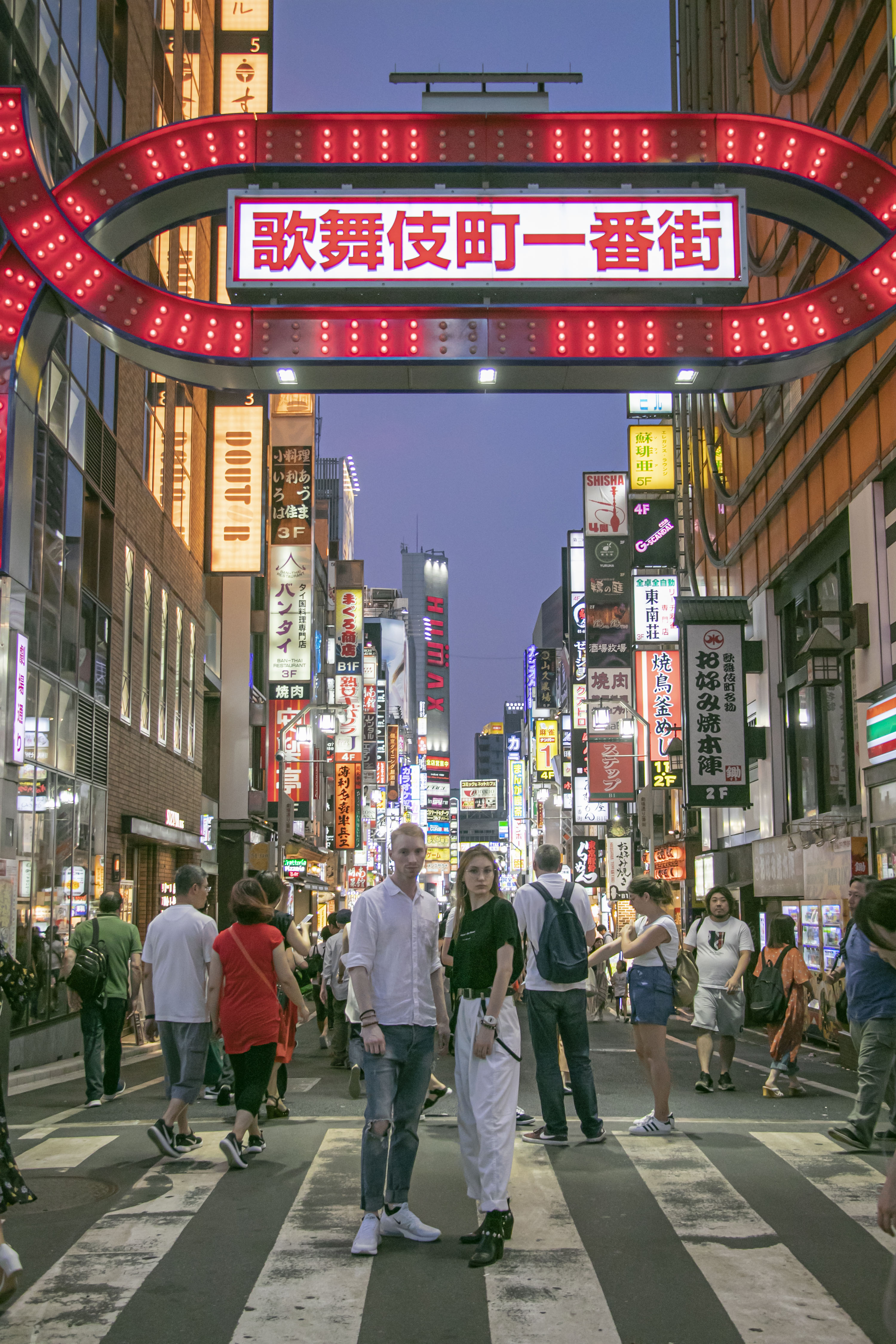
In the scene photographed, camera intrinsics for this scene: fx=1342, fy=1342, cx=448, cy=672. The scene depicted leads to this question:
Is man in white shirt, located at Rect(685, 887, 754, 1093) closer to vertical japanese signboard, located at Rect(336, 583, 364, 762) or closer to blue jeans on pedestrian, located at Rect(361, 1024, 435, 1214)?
blue jeans on pedestrian, located at Rect(361, 1024, 435, 1214)

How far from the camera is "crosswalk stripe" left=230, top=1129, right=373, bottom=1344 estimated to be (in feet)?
17.6

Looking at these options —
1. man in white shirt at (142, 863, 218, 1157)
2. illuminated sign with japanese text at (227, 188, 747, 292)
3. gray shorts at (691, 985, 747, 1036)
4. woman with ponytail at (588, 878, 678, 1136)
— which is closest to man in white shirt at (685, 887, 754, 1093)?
gray shorts at (691, 985, 747, 1036)

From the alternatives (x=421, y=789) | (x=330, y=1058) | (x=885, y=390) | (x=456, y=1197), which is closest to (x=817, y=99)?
(x=885, y=390)

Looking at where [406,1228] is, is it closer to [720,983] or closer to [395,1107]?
[395,1107]

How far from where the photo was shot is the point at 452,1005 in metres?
10.6

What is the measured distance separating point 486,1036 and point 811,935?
14.2 metres

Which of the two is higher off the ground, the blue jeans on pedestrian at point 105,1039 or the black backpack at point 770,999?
the black backpack at point 770,999

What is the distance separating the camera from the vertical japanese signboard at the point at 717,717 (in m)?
25.6

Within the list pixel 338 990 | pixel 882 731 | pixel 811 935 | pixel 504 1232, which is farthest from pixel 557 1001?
pixel 811 935

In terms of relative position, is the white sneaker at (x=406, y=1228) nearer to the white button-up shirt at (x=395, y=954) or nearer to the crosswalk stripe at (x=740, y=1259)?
the white button-up shirt at (x=395, y=954)

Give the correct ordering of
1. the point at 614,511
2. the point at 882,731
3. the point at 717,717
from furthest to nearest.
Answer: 1. the point at 614,511
2. the point at 717,717
3. the point at 882,731

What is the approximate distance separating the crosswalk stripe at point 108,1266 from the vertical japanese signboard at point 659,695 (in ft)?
103

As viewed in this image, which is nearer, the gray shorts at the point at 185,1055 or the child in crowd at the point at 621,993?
the gray shorts at the point at 185,1055

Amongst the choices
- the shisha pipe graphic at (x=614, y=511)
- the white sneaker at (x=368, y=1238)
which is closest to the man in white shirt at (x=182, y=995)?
the white sneaker at (x=368, y=1238)
